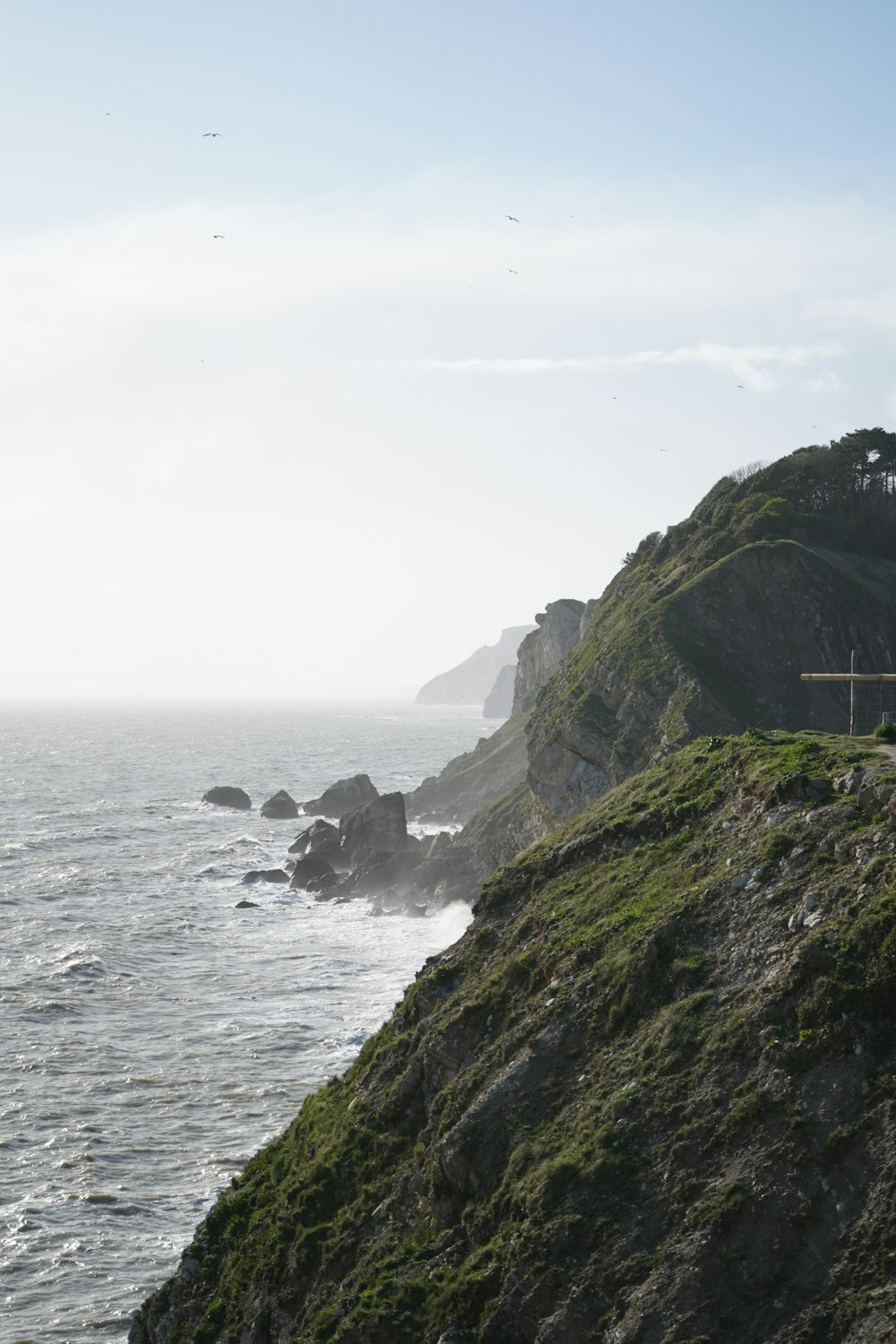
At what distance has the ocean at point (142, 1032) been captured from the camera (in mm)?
26156

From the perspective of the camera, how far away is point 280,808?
10025 centimetres

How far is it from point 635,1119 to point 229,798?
95.7 m

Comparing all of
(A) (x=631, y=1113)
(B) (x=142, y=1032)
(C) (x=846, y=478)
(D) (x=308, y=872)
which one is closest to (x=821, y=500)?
(C) (x=846, y=478)

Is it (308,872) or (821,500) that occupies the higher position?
(821,500)

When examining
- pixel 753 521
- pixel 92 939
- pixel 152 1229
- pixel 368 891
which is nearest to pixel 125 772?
pixel 368 891

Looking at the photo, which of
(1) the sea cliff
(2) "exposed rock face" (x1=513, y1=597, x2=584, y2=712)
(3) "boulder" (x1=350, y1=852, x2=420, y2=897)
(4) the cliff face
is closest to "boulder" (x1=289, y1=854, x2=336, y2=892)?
(3) "boulder" (x1=350, y1=852, x2=420, y2=897)

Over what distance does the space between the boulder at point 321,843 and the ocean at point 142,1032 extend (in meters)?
1.54

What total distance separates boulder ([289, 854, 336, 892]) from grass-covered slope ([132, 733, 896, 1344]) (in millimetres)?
46886

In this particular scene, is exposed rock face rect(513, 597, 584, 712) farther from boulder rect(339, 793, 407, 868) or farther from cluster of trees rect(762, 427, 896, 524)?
cluster of trees rect(762, 427, 896, 524)

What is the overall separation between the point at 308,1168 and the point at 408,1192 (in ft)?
9.48

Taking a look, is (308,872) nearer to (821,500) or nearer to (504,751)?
(504,751)

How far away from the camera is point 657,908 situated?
57.5 ft

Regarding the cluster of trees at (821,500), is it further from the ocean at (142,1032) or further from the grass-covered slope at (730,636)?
the ocean at (142,1032)

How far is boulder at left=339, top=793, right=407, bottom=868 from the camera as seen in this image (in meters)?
73.4
